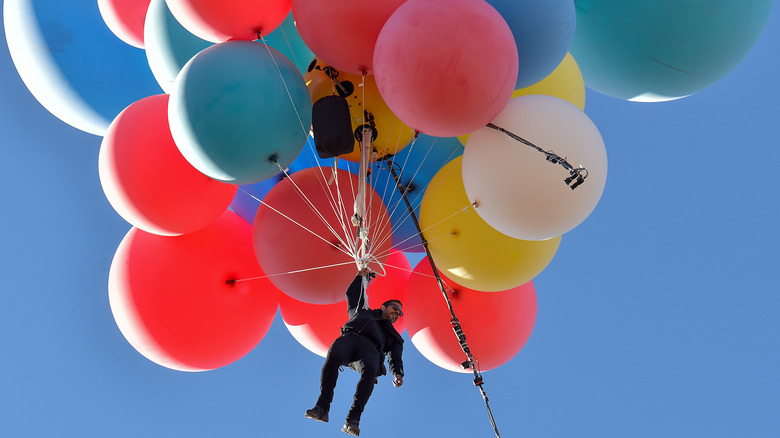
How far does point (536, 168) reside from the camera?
4.07 metres

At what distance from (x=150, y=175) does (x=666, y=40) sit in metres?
3.09

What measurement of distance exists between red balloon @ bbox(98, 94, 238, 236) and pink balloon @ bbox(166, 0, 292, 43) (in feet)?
2.24

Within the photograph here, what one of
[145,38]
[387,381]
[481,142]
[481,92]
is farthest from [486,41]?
[387,381]

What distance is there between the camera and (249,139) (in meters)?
4.00

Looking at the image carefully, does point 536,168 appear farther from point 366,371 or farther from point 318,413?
point 318,413

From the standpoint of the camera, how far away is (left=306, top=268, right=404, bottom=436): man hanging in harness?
13.8ft

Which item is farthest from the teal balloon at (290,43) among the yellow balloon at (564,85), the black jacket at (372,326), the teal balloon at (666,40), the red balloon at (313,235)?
the teal balloon at (666,40)

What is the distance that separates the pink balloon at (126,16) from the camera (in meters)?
4.81

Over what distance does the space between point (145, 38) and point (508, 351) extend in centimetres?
303

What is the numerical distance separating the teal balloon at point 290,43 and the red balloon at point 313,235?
72cm

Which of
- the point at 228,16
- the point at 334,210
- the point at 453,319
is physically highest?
the point at 228,16

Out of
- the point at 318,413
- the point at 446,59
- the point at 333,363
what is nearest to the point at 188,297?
the point at 333,363

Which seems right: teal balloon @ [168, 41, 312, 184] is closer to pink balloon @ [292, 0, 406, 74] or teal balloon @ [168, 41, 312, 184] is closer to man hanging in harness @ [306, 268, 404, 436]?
pink balloon @ [292, 0, 406, 74]

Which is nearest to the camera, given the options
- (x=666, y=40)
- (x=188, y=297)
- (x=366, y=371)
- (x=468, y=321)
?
(x=366, y=371)
